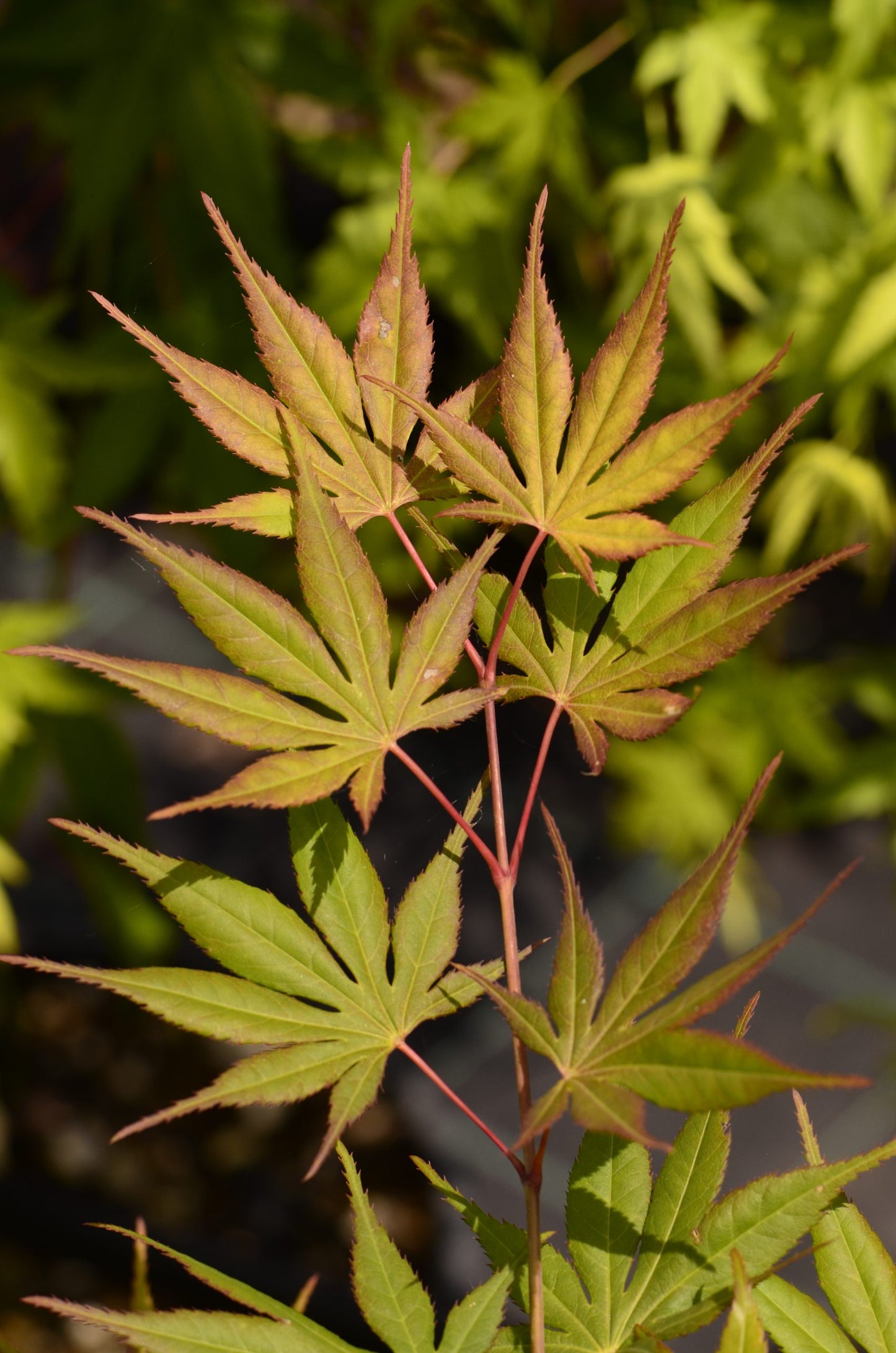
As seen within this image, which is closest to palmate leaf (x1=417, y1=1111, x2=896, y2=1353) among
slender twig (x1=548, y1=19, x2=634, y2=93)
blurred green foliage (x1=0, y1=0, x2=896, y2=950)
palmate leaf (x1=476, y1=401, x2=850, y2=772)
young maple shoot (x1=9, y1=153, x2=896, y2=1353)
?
young maple shoot (x1=9, y1=153, x2=896, y2=1353)

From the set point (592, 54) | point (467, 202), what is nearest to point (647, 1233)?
point (467, 202)

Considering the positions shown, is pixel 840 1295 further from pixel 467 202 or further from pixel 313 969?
pixel 467 202

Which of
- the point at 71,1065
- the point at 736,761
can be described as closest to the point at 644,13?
the point at 736,761

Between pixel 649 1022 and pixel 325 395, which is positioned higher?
pixel 325 395

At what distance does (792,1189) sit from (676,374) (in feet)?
3.36

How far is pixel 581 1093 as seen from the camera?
0.31 meters

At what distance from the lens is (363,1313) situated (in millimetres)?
358

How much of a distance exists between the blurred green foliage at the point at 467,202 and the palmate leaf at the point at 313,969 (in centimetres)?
66

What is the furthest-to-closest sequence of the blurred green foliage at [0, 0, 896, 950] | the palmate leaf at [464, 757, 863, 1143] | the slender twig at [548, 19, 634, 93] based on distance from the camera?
the slender twig at [548, 19, 634, 93], the blurred green foliage at [0, 0, 896, 950], the palmate leaf at [464, 757, 863, 1143]

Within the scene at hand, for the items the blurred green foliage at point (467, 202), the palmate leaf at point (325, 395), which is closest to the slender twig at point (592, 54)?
the blurred green foliage at point (467, 202)

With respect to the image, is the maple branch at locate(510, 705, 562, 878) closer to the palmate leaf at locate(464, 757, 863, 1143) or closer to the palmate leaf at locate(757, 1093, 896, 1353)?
the palmate leaf at locate(464, 757, 863, 1143)

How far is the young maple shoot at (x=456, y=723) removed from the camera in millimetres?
334

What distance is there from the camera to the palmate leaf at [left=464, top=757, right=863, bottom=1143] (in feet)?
0.95

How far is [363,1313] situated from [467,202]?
110 cm
